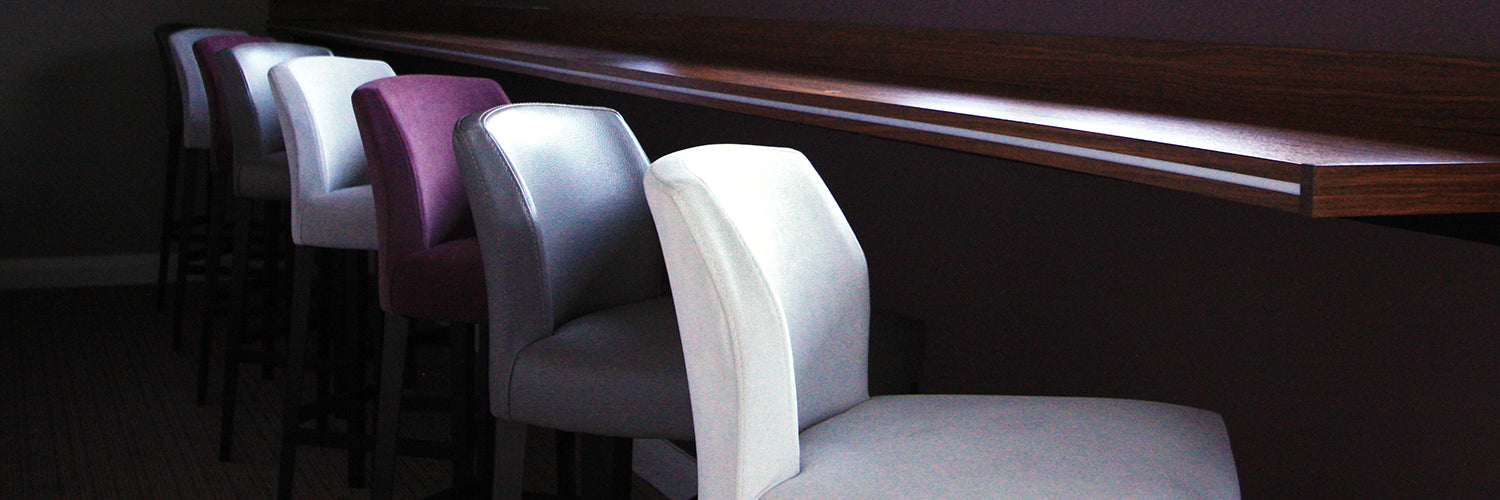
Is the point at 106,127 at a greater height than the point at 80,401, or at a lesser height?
greater

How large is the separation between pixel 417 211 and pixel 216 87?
1.69 metres

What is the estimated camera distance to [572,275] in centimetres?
154

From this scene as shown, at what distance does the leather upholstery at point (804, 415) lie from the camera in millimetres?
984

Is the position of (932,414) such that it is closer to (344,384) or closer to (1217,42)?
(1217,42)

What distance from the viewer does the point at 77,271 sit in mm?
5211

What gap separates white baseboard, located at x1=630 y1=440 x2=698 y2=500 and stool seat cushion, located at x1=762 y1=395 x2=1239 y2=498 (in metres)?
1.45

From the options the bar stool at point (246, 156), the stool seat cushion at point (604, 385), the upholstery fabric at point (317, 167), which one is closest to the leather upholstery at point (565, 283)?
the stool seat cushion at point (604, 385)

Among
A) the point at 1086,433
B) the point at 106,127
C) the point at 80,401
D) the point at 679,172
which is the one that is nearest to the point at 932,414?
the point at 1086,433

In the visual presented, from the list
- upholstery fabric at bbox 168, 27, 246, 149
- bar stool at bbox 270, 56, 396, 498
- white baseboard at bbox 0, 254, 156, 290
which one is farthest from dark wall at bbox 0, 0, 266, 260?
bar stool at bbox 270, 56, 396, 498

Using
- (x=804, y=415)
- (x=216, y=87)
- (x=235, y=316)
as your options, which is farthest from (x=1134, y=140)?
(x=216, y=87)

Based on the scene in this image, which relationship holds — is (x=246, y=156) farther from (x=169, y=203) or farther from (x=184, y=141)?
(x=169, y=203)

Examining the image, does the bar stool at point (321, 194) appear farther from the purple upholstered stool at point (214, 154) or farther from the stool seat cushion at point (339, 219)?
the purple upholstered stool at point (214, 154)

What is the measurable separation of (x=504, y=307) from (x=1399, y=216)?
894 millimetres

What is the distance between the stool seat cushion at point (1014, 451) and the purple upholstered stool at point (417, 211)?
2.46 ft
